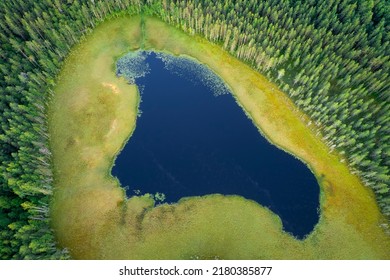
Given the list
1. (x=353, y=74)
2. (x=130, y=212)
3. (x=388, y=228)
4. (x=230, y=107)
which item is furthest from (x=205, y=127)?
(x=388, y=228)

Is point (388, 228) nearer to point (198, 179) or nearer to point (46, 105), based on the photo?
point (198, 179)

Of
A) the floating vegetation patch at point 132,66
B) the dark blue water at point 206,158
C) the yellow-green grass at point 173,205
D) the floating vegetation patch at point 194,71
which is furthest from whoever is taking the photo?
the floating vegetation patch at point 132,66

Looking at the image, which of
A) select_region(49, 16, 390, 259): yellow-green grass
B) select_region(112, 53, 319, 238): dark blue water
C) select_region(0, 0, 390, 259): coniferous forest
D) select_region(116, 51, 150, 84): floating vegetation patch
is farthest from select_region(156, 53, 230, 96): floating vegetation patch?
select_region(0, 0, 390, 259): coniferous forest

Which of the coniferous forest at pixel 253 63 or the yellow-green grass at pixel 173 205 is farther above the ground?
the coniferous forest at pixel 253 63

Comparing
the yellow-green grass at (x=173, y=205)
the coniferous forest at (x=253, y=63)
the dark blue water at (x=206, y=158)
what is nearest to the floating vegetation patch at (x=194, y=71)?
the dark blue water at (x=206, y=158)

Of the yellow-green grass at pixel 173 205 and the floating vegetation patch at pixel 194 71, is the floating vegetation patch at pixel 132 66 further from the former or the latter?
the floating vegetation patch at pixel 194 71

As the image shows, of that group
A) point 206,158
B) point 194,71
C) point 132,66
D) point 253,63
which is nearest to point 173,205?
point 206,158

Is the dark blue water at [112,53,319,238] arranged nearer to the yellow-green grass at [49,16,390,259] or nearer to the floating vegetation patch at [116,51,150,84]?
the floating vegetation patch at [116,51,150,84]
